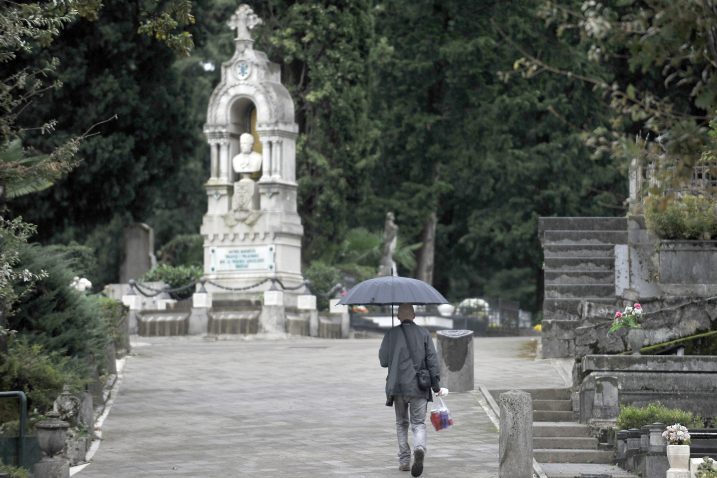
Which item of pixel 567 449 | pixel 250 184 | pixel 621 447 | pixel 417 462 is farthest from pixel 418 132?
pixel 417 462

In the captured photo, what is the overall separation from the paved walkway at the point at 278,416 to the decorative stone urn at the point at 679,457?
1952 millimetres

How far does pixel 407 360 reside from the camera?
15.1 meters

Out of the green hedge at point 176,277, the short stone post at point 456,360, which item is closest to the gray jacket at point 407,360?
the short stone post at point 456,360

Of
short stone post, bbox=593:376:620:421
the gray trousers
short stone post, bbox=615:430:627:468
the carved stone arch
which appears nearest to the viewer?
the gray trousers

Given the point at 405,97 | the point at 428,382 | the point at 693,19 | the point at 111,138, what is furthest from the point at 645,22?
the point at 405,97

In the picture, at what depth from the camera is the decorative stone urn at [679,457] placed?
14156 millimetres

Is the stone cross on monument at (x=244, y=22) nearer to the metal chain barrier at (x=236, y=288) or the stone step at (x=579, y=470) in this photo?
the metal chain barrier at (x=236, y=288)

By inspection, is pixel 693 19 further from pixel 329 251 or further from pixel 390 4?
pixel 390 4

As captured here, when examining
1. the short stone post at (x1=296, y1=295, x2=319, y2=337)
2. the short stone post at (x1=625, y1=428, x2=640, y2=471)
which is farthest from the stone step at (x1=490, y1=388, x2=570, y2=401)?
the short stone post at (x1=296, y1=295, x2=319, y2=337)

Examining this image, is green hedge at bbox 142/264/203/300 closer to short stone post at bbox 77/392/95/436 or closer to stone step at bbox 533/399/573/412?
stone step at bbox 533/399/573/412

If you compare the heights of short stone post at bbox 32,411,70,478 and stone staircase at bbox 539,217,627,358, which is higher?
stone staircase at bbox 539,217,627,358

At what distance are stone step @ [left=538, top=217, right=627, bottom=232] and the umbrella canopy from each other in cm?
1265

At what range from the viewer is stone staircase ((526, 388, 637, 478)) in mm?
15953

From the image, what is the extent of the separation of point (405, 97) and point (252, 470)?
34.3 m
